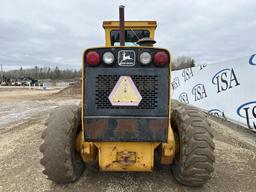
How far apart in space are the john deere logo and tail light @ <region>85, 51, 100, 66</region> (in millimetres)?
261

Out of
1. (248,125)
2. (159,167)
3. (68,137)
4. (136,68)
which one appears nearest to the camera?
(136,68)

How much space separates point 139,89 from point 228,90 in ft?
18.9

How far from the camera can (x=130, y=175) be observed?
12.1 feet

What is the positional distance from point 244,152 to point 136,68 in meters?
3.51

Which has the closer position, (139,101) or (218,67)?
(139,101)

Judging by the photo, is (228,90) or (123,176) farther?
(228,90)

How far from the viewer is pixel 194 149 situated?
3.05 m

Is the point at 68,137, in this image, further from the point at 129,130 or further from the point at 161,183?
the point at 161,183

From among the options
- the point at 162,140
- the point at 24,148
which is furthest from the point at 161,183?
the point at 24,148

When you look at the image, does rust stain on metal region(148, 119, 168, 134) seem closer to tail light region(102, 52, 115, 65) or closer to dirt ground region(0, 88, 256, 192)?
tail light region(102, 52, 115, 65)

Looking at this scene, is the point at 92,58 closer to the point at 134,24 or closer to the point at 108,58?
the point at 108,58

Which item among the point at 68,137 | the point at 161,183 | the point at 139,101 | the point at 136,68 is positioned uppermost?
the point at 136,68

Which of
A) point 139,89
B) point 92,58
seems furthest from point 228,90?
point 92,58

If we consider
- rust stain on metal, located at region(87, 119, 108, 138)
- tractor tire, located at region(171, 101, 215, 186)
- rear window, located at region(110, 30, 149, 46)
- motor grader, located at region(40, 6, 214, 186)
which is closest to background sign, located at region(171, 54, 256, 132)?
rear window, located at region(110, 30, 149, 46)
